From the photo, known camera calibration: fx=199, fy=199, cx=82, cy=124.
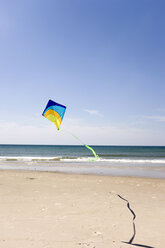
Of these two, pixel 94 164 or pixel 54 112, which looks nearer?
pixel 54 112

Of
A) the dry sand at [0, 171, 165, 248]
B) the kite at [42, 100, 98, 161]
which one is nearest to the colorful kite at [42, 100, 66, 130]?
the kite at [42, 100, 98, 161]

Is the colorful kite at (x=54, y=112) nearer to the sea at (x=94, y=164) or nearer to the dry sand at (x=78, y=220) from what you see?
the sea at (x=94, y=164)

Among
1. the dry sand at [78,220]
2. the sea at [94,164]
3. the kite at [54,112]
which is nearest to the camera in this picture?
the dry sand at [78,220]

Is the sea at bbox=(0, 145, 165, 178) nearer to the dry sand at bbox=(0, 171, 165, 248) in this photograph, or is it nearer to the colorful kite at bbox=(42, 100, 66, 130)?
the dry sand at bbox=(0, 171, 165, 248)

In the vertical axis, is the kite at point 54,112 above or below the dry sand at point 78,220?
above

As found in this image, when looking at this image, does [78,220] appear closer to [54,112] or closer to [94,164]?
[54,112]

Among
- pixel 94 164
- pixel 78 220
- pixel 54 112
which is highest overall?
pixel 54 112

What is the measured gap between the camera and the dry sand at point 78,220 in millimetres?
3229

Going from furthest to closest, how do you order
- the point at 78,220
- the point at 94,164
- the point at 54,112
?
the point at 94,164 → the point at 54,112 → the point at 78,220

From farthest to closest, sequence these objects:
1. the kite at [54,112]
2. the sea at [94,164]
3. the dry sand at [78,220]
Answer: the sea at [94,164], the kite at [54,112], the dry sand at [78,220]

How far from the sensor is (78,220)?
4.16 metres

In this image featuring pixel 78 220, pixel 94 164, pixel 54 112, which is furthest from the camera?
pixel 94 164

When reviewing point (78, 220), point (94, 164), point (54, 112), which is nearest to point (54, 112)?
point (54, 112)

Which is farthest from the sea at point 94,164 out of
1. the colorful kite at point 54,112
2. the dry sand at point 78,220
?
the colorful kite at point 54,112
